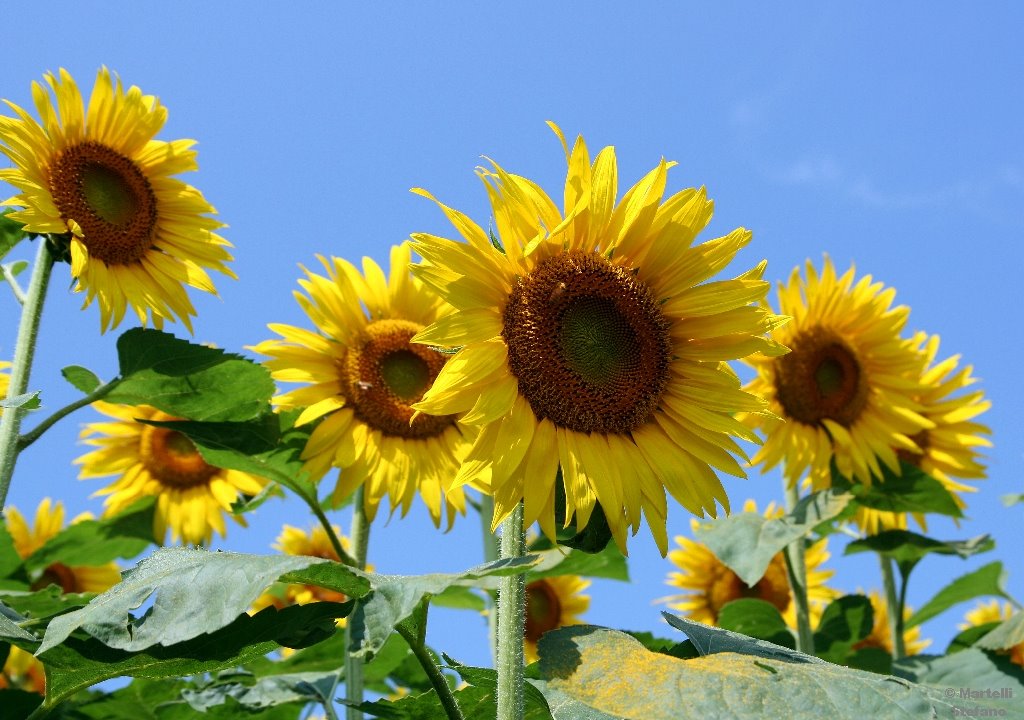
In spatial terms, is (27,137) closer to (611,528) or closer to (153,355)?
(153,355)

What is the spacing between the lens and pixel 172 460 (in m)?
5.64

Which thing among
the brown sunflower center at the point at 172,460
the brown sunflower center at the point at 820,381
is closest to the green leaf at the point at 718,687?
the brown sunflower center at the point at 820,381

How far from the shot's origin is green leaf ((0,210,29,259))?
4004 mm

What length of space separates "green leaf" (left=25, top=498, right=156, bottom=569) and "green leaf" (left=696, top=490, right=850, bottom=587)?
8.85ft

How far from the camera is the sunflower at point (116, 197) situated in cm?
414

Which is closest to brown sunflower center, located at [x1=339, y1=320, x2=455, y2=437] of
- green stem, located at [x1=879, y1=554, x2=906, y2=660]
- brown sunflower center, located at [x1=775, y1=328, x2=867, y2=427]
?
brown sunflower center, located at [x1=775, y1=328, x2=867, y2=427]

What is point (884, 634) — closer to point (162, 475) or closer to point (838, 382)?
point (838, 382)

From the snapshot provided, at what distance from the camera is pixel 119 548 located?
5.28 meters

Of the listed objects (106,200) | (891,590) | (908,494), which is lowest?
(891,590)

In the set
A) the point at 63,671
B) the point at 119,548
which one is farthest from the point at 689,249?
the point at 119,548

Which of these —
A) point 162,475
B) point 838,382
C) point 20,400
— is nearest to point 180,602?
point 20,400

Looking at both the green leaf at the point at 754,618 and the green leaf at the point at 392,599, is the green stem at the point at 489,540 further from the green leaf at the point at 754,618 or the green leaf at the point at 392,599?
the green leaf at the point at 392,599

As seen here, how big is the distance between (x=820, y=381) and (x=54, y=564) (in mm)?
4494

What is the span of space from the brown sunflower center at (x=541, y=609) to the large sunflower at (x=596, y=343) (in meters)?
3.48
